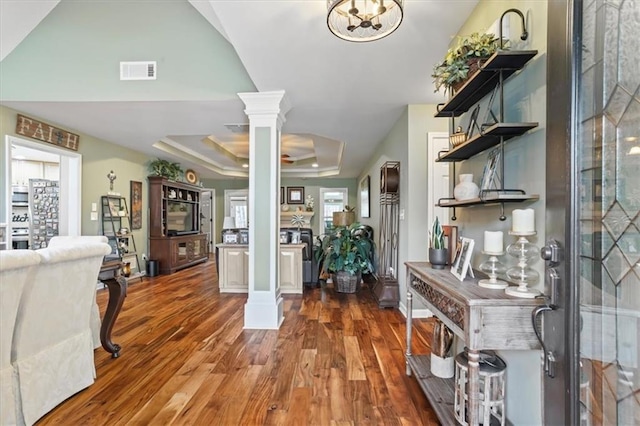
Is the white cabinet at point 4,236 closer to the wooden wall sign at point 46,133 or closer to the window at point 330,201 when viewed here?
the wooden wall sign at point 46,133

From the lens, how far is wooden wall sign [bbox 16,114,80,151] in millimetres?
4004

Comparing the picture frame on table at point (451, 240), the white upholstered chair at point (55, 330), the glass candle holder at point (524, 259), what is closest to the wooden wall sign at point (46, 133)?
the white upholstered chair at point (55, 330)

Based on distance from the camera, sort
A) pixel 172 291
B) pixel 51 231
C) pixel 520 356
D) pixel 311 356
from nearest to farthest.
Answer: pixel 520 356 < pixel 311 356 < pixel 172 291 < pixel 51 231

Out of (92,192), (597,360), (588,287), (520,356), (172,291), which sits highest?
(92,192)

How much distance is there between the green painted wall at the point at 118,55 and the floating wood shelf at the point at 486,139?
235 centimetres

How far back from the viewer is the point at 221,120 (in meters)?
4.28

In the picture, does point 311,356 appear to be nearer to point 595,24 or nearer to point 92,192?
point 595,24

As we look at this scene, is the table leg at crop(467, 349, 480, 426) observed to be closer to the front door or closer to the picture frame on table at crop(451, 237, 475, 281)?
the front door

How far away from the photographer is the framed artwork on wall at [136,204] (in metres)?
6.07

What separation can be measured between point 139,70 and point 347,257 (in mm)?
3475

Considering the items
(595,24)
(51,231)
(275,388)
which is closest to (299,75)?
(595,24)

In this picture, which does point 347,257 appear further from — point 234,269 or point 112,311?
point 112,311

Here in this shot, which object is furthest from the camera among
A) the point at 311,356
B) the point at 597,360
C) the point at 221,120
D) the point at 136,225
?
the point at 136,225

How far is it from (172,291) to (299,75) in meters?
3.77
